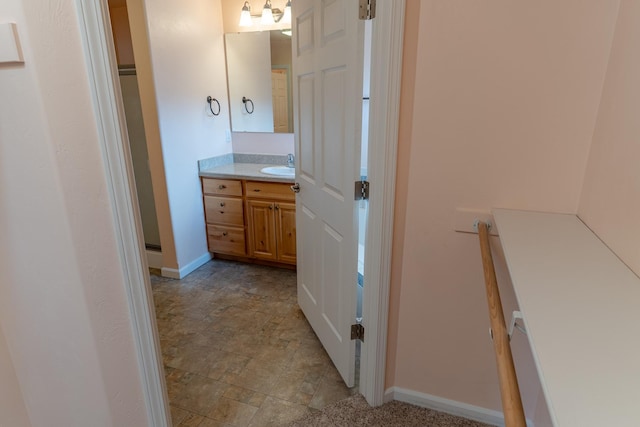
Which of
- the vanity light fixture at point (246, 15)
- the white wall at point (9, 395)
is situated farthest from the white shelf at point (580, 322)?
the vanity light fixture at point (246, 15)

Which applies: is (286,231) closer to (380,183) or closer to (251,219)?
(251,219)

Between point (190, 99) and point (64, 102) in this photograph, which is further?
point (190, 99)

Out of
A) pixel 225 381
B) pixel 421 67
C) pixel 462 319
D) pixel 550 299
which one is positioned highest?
pixel 421 67

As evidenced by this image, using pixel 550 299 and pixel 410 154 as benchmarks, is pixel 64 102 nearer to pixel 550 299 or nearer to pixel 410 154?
pixel 410 154

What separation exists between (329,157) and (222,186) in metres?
1.60

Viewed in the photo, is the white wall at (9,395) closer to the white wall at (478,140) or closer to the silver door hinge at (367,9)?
the white wall at (478,140)

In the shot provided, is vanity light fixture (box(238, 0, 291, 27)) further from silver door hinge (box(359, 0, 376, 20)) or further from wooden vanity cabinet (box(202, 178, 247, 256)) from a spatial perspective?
silver door hinge (box(359, 0, 376, 20))

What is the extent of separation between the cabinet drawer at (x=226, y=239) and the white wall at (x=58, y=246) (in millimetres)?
1946

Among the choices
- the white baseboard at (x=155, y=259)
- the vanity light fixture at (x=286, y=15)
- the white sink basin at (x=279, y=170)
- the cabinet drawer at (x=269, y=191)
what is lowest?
the white baseboard at (x=155, y=259)

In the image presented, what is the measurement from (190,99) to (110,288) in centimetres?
217

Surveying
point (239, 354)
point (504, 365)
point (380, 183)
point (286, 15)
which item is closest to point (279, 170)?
point (286, 15)

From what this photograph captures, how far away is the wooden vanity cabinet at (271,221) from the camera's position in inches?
118

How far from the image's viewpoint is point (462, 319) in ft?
5.20

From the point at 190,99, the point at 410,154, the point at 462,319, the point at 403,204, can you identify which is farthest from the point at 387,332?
the point at 190,99
